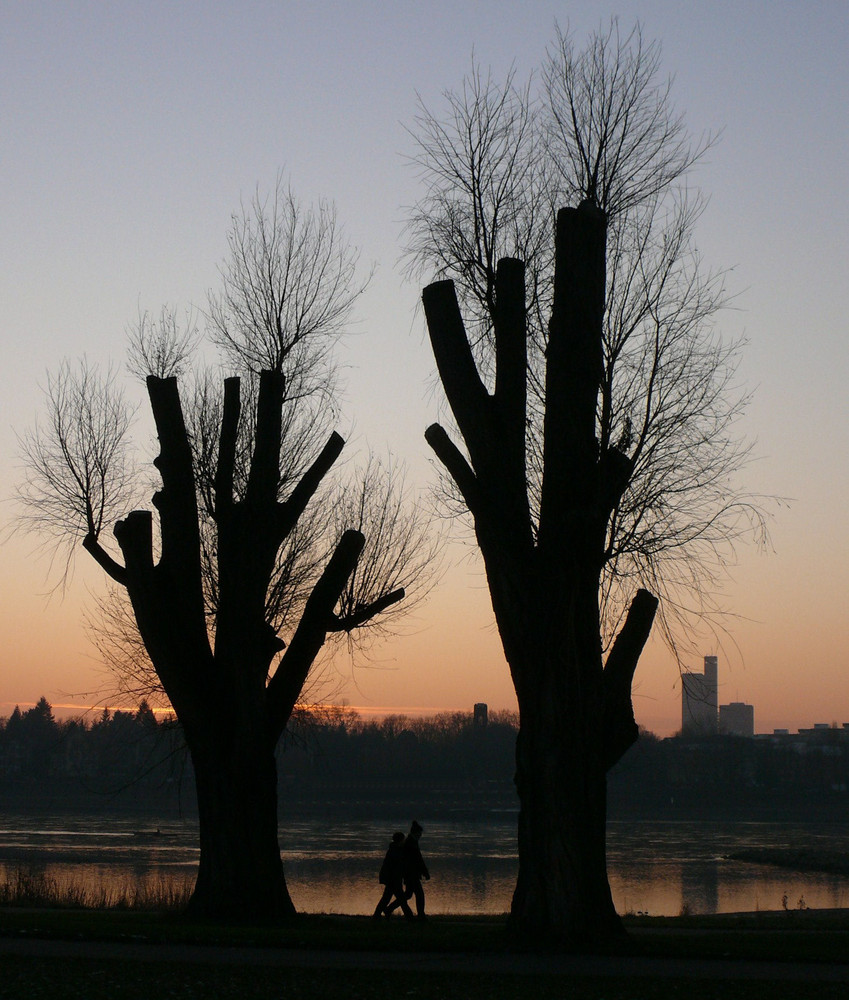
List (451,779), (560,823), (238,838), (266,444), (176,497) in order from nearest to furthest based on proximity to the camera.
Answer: (560,823) < (238,838) < (176,497) < (266,444) < (451,779)

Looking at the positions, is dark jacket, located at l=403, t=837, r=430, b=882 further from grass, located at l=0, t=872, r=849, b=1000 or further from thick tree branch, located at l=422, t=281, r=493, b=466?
thick tree branch, located at l=422, t=281, r=493, b=466

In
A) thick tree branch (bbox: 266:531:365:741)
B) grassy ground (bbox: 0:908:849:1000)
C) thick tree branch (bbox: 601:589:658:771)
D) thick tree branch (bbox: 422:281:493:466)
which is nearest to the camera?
grassy ground (bbox: 0:908:849:1000)

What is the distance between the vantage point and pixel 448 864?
146ft

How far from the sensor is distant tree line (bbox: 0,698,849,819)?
105938 millimetres

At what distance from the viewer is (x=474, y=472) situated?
12773mm

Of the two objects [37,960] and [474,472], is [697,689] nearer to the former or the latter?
[474,472]

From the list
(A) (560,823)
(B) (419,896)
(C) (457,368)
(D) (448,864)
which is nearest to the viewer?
(A) (560,823)

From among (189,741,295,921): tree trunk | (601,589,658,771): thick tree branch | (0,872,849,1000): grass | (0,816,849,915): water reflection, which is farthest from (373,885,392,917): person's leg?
(0,816,849,915): water reflection

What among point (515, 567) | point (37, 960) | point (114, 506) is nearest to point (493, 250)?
point (515, 567)

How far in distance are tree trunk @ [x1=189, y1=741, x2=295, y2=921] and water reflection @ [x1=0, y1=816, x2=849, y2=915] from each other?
11.2m

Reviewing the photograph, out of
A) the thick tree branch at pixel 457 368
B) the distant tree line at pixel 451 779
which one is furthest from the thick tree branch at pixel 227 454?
the distant tree line at pixel 451 779

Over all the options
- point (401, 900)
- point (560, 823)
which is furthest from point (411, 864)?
point (560, 823)

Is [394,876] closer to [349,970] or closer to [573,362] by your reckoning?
[349,970]

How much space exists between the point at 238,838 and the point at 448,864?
31.2 m
